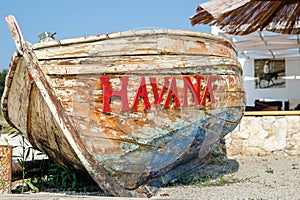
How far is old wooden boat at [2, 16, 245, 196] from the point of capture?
358 centimetres

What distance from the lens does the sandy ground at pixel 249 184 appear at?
170 inches

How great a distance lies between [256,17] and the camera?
7.54m

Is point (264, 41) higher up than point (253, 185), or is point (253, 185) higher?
point (264, 41)

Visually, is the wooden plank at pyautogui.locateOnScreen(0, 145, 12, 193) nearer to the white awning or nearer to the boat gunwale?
the boat gunwale

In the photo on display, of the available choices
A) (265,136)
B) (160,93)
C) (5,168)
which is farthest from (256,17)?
(5,168)

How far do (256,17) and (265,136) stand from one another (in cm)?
205

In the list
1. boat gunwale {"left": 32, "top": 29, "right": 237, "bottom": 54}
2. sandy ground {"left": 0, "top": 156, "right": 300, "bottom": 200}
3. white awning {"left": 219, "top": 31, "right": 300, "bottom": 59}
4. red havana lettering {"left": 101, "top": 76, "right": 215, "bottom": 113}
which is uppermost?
white awning {"left": 219, "top": 31, "right": 300, "bottom": 59}

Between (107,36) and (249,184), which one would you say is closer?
(107,36)

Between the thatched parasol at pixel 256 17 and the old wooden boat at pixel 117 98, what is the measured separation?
2.14m

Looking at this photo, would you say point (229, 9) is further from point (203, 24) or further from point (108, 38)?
point (108, 38)

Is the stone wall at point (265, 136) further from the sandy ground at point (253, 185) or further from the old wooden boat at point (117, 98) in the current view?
the old wooden boat at point (117, 98)

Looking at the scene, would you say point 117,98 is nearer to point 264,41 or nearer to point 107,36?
point 107,36

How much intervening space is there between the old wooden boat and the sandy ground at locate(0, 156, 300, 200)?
43 centimetres

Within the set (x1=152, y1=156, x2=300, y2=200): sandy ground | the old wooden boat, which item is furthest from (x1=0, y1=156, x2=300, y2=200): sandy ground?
the old wooden boat
